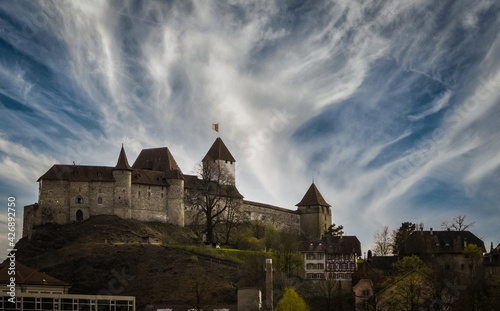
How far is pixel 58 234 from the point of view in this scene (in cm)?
7794

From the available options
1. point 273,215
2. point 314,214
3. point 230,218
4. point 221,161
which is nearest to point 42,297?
point 230,218

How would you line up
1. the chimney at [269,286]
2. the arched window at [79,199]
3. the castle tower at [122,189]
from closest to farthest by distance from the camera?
1. the chimney at [269,286]
2. the arched window at [79,199]
3. the castle tower at [122,189]

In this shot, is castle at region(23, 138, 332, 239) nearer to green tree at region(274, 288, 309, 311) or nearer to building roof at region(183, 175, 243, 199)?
building roof at region(183, 175, 243, 199)

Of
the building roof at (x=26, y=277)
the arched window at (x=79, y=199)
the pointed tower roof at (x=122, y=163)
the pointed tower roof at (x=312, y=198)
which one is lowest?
the building roof at (x=26, y=277)

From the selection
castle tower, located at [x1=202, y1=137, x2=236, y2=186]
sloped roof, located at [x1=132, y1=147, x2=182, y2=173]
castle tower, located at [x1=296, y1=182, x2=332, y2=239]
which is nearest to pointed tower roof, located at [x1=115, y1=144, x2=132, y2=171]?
sloped roof, located at [x1=132, y1=147, x2=182, y2=173]

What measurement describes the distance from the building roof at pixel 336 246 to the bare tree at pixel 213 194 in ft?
41.6

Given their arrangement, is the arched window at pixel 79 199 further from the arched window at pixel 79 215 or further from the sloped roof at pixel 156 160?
the sloped roof at pixel 156 160

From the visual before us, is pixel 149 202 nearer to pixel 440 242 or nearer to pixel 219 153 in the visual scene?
pixel 219 153

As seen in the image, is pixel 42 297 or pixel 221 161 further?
→ pixel 221 161

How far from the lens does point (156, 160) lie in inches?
3688

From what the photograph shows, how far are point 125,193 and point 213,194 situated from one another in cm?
1283

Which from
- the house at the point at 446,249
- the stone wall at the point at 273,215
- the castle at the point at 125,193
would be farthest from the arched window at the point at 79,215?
the house at the point at 446,249

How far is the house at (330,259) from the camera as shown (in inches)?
2899

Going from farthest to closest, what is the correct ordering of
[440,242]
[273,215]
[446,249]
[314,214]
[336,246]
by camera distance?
[314,214]
[273,215]
[336,246]
[440,242]
[446,249]
